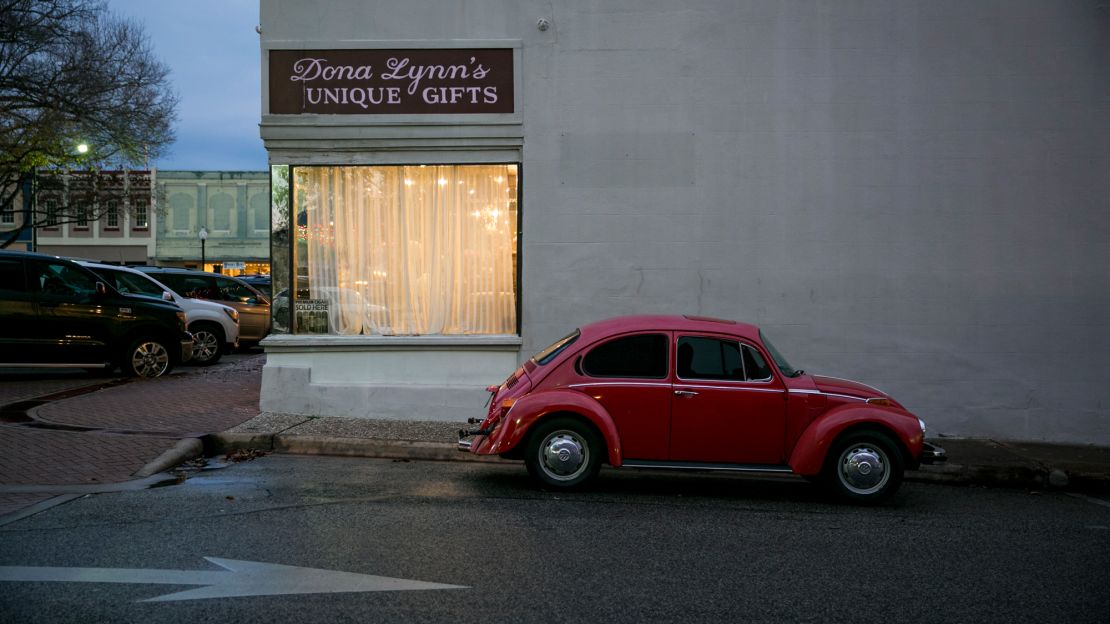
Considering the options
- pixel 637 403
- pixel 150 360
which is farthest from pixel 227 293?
pixel 637 403

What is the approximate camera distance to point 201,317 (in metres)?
16.4

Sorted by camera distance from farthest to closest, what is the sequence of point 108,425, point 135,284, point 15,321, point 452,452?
point 135,284
point 15,321
point 108,425
point 452,452

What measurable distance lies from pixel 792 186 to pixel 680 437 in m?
4.66

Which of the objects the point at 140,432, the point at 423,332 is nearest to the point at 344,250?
the point at 423,332

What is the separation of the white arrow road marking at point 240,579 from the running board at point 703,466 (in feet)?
9.10

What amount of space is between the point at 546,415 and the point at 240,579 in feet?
9.72

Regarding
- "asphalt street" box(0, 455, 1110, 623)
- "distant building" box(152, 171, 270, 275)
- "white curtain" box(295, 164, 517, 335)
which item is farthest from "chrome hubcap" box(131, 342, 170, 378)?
"distant building" box(152, 171, 270, 275)

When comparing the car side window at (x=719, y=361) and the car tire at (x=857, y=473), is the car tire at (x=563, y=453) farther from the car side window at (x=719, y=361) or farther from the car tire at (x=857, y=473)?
the car tire at (x=857, y=473)

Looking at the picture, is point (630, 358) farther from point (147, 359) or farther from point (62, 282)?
point (62, 282)

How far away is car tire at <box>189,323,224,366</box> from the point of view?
16.4 m

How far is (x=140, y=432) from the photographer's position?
9117 millimetres

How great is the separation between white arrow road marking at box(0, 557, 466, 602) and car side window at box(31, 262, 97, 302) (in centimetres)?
944

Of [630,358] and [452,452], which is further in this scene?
[452,452]

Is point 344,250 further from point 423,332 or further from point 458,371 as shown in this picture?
point 458,371
